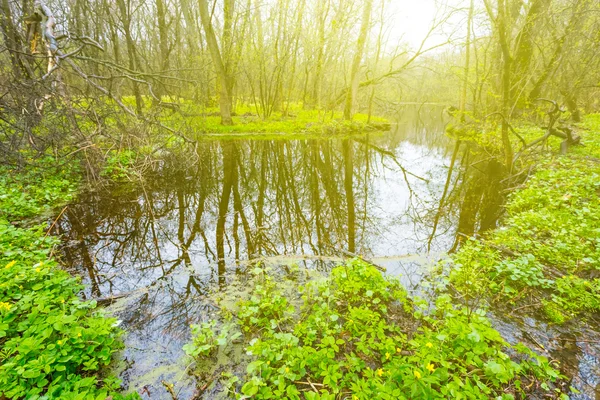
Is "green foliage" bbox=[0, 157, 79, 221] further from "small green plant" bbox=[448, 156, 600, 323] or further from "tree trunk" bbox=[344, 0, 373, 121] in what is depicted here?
"tree trunk" bbox=[344, 0, 373, 121]

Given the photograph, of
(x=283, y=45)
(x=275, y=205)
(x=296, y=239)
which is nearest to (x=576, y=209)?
(x=296, y=239)

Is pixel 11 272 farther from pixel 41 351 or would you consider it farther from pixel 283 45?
pixel 283 45

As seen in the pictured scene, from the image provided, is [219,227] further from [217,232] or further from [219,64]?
[219,64]

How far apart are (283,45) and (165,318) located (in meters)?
19.0

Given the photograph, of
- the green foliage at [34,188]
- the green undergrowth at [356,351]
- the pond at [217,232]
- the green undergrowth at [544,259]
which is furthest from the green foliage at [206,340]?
the green foliage at [34,188]

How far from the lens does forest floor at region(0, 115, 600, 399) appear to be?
216 centimetres

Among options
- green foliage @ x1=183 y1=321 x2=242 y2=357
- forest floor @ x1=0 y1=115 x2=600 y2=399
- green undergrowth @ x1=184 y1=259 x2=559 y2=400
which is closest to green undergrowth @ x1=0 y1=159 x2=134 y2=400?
forest floor @ x1=0 y1=115 x2=600 y2=399

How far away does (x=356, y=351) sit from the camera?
2.71 metres

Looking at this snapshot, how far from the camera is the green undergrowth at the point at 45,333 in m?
2.01

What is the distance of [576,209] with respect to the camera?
5.12 meters

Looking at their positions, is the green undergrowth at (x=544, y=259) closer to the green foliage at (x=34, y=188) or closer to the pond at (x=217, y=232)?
the pond at (x=217, y=232)

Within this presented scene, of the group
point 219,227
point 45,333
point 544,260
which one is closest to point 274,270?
point 219,227

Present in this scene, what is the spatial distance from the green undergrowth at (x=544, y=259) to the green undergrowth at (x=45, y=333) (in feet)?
12.2

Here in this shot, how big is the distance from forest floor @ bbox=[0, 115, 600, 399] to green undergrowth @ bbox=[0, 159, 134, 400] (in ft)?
0.03
